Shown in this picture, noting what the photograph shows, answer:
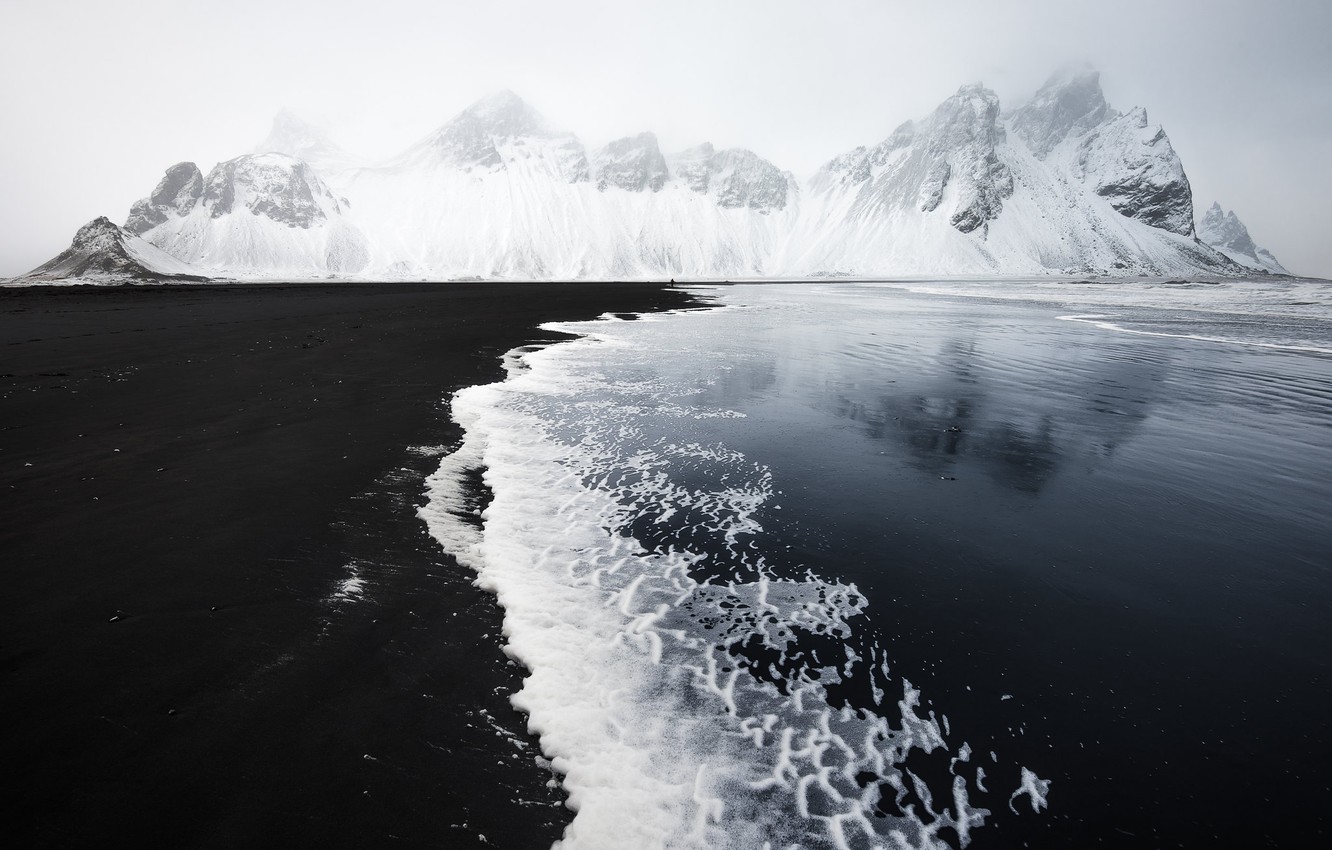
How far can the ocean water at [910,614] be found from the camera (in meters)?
3.78

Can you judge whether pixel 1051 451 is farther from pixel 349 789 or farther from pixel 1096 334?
pixel 1096 334

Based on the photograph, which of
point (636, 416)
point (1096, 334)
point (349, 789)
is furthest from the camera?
point (1096, 334)

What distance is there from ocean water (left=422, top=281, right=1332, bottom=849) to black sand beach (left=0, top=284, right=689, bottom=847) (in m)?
0.60

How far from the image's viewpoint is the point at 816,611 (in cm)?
588

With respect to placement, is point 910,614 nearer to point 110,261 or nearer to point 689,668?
point 689,668

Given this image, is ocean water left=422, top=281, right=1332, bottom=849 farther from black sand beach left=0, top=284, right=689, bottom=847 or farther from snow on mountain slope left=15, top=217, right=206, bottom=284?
snow on mountain slope left=15, top=217, right=206, bottom=284

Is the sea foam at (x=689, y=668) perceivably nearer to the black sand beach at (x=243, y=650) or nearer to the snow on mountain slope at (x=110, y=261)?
the black sand beach at (x=243, y=650)

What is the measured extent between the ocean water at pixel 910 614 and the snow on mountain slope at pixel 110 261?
173766 mm

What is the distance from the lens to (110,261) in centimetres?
14538

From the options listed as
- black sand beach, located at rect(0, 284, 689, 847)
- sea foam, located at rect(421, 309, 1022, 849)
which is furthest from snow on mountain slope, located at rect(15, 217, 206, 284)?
sea foam, located at rect(421, 309, 1022, 849)

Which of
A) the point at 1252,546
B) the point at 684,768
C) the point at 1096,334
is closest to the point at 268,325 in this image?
the point at 684,768

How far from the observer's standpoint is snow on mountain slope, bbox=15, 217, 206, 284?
13700cm

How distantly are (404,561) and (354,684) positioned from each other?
6.90ft

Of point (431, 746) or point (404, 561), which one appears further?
point (404, 561)
